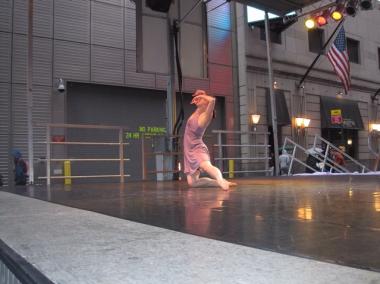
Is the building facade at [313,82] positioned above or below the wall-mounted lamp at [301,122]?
above

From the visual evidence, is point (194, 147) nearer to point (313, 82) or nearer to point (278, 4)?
point (278, 4)

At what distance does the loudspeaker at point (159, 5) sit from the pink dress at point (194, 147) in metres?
4.53

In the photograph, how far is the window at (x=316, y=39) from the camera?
86.7 ft

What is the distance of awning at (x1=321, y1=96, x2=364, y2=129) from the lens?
26423 mm

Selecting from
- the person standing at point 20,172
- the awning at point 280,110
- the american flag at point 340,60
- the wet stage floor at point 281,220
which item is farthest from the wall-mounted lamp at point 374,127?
the wet stage floor at point 281,220

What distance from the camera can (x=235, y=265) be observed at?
2.74 meters

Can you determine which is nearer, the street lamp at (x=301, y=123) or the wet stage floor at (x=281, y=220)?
the wet stage floor at (x=281, y=220)

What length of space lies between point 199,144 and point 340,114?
62.1 ft

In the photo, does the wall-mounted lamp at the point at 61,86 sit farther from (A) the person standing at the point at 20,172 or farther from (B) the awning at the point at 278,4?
(B) the awning at the point at 278,4

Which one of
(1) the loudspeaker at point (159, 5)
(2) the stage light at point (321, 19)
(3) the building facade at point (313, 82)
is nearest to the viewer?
(1) the loudspeaker at point (159, 5)

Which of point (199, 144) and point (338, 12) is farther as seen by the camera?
point (338, 12)

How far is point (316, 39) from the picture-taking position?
1057 inches

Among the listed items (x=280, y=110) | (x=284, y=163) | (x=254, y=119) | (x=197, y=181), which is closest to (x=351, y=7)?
(x=284, y=163)

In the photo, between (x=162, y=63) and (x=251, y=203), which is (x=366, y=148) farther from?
(x=251, y=203)
